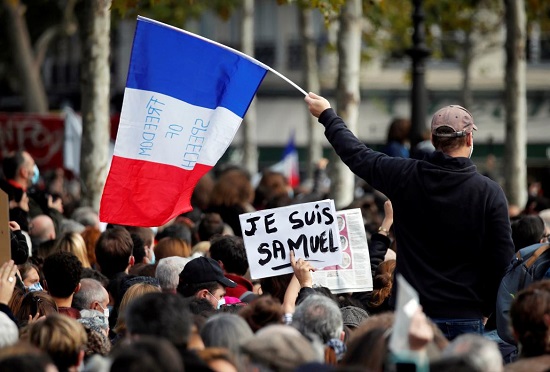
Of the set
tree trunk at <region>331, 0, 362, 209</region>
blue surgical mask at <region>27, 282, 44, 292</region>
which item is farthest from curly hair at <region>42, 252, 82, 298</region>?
tree trunk at <region>331, 0, 362, 209</region>

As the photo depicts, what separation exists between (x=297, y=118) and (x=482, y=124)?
584 centimetres

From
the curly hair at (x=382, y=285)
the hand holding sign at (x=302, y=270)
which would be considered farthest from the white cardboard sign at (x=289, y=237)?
the curly hair at (x=382, y=285)

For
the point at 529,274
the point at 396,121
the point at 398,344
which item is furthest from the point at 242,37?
the point at 398,344

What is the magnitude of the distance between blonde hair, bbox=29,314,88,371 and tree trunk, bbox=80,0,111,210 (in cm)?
868

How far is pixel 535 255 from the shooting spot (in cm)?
630

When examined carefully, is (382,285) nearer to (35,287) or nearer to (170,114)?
(170,114)

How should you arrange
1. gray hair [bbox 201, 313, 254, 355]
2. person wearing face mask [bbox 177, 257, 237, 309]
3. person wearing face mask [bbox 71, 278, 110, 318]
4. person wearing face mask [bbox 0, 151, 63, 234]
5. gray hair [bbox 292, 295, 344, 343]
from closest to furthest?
gray hair [bbox 201, 313, 254, 355] < gray hair [bbox 292, 295, 344, 343] < person wearing face mask [bbox 177, 257, 237, 309] < person wearing face mask [bbox 71, 278, 110, 318] < person wearing face mask [bbox 0, 151, 63, 234]

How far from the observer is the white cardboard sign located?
6.92 metres

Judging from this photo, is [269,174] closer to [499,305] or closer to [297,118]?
[499,305]

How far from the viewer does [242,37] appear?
25.1 m

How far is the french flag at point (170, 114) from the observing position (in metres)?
7.63

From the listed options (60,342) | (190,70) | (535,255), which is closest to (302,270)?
(535,255)

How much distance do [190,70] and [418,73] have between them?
24.0 feet

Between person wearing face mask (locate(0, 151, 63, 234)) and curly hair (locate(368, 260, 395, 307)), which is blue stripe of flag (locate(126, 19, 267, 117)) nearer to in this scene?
curly hair (locate(368, 260, 395, 307))
